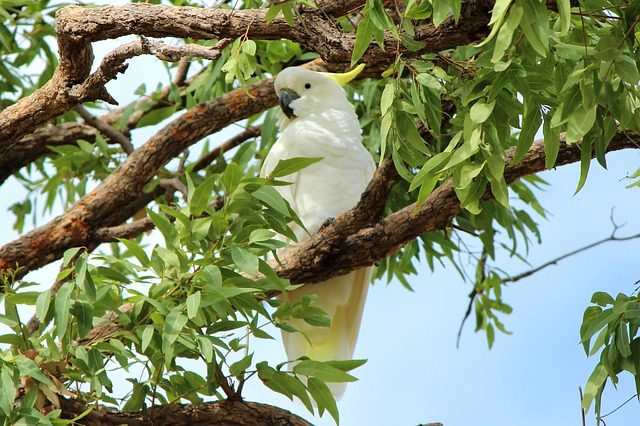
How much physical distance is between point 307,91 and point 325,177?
39 centimetres

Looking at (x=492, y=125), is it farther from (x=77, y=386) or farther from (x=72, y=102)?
(x=72, y=102)

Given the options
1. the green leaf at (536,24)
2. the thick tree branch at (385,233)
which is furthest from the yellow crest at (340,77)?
the green leaf at (536,24)

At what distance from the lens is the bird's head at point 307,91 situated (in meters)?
3.20

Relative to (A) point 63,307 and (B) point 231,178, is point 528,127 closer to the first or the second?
(B) point 231,178

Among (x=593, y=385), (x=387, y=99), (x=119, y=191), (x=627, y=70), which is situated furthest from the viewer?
(x=119, y=191)

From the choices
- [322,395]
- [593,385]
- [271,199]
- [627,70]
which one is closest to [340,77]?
[271,199]

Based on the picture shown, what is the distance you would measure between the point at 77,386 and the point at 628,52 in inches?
57.6

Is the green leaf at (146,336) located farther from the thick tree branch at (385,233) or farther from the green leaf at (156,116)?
the green leaf at (156,116)

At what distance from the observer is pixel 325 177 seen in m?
3.13

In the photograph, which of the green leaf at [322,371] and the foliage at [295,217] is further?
the green leaf at [322,371]

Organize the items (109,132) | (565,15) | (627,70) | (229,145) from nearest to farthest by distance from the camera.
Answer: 1. (565,15)
2. (627,70)
3. (109,132)
4. (229,145)

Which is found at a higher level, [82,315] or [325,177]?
[325,177]

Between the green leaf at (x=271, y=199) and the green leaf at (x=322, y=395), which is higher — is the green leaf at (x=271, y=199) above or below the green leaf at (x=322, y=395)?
above

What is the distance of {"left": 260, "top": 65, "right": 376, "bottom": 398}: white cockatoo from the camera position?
10.2 ft
